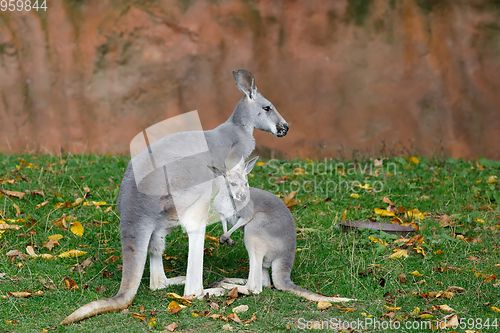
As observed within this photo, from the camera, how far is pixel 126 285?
10.9 ft

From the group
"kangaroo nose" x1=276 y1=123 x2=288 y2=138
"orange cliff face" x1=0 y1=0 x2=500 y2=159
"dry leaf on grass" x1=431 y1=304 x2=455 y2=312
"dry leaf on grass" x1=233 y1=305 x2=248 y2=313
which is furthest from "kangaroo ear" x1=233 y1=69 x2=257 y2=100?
"orange cliff face" x1=0 y1=0 x2=500 y2=159

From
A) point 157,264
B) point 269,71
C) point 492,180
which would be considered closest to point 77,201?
point 157,264

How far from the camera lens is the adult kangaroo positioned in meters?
3.46

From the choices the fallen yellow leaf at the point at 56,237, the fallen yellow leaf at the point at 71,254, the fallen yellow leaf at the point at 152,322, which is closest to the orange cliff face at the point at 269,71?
the fallen yellow leaf at the point at 56,237

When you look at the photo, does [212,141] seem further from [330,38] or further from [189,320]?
[330,38]

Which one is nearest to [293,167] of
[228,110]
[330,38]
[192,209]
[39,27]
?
[228,110]

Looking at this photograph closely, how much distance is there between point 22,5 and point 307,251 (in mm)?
6540

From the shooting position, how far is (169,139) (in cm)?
381

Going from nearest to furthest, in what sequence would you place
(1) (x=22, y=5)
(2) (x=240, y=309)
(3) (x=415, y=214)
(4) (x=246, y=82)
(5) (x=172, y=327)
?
1. (5) (x=172, y=327)
2. (2) (x=240, y=309)
3. (4) (x=246, y=82)
4. (3) (x=415, y=214)
5. (1) (x=22, y=5)

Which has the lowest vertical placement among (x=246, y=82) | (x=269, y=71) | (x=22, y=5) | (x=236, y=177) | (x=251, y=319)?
(x=251, y=319)

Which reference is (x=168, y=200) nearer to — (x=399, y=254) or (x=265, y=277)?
(x=265, y=277)

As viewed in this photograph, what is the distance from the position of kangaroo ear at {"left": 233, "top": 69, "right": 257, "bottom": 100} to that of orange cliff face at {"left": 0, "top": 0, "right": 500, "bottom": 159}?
14.0ft

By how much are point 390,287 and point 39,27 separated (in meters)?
7.05

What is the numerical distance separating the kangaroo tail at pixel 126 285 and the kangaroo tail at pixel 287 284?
3.02 ft
